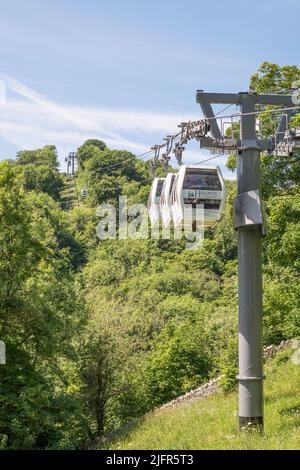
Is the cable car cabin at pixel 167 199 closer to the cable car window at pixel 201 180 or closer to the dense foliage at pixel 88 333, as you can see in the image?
the cable car window at pixel 201 180

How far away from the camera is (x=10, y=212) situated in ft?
70.2

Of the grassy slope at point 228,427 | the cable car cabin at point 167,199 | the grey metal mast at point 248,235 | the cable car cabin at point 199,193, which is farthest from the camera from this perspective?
the cable car cabin at point 167,199

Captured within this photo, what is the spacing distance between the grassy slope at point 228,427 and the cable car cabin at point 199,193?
14.4 ft

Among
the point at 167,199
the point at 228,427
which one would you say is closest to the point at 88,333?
the point at 167,199

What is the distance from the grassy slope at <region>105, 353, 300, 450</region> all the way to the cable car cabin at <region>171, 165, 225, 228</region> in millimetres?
4383

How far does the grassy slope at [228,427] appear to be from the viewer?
1209 centimetres

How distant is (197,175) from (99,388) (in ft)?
61.3

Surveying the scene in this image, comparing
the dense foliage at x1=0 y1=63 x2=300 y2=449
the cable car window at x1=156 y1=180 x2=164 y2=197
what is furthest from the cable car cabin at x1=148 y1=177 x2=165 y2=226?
the dense foliage at x1=0 y1=63 x2=300 y2=449

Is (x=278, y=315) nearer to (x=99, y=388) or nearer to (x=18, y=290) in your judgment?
(x=18, y=290)

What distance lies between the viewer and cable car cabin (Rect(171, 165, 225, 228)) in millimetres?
14758

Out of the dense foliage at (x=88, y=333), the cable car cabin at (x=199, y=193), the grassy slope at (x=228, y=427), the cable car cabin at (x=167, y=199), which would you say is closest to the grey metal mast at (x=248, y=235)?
the grassy slope at (x=228, y=427)

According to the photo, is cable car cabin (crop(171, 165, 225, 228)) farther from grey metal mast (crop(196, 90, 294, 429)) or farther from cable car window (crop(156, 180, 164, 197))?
cable car window (crop(156, 180, 164, 197))

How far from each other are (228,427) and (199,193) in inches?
199
